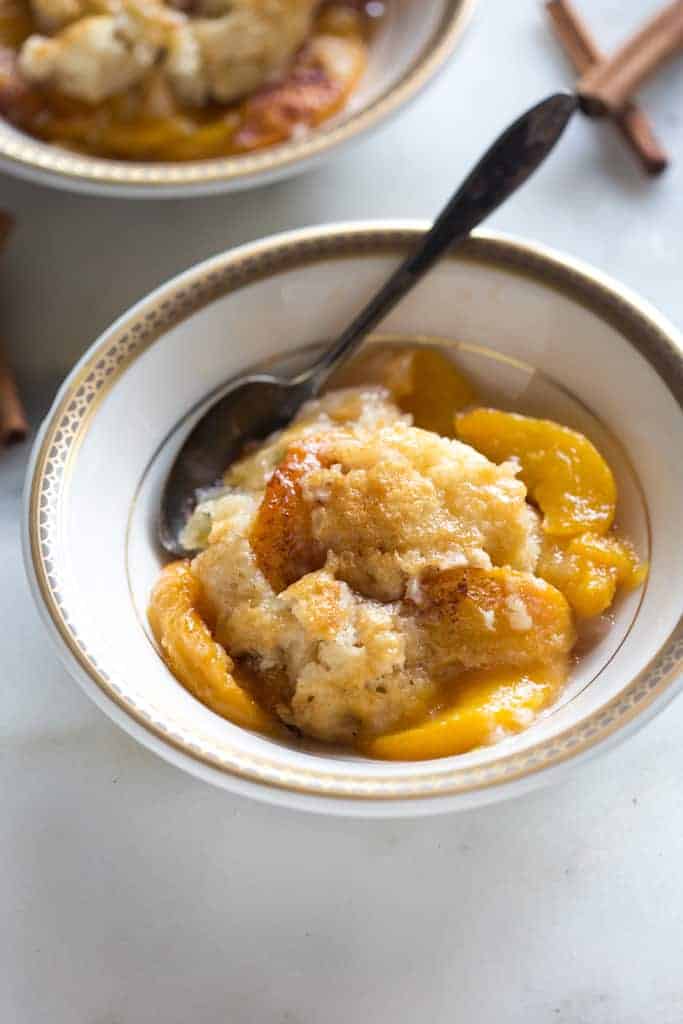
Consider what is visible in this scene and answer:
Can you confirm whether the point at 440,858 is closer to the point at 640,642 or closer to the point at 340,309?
the point at 640,642

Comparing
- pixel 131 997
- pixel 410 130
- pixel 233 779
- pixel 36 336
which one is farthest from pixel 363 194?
pixel 131 997

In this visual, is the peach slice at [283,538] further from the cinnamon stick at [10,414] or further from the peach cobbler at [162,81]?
the peach cobbler at [162,81]

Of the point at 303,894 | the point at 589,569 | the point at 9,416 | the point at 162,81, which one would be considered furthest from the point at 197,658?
the point at 162,81

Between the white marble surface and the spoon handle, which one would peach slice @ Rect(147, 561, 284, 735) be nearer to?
the white marble surface

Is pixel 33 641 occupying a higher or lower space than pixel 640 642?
lower

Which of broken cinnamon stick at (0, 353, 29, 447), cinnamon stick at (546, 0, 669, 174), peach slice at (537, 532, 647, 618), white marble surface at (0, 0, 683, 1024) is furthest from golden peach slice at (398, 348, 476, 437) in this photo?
cinnamon stick at (546, 0, 669, 174)

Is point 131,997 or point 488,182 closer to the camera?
point 131,997
